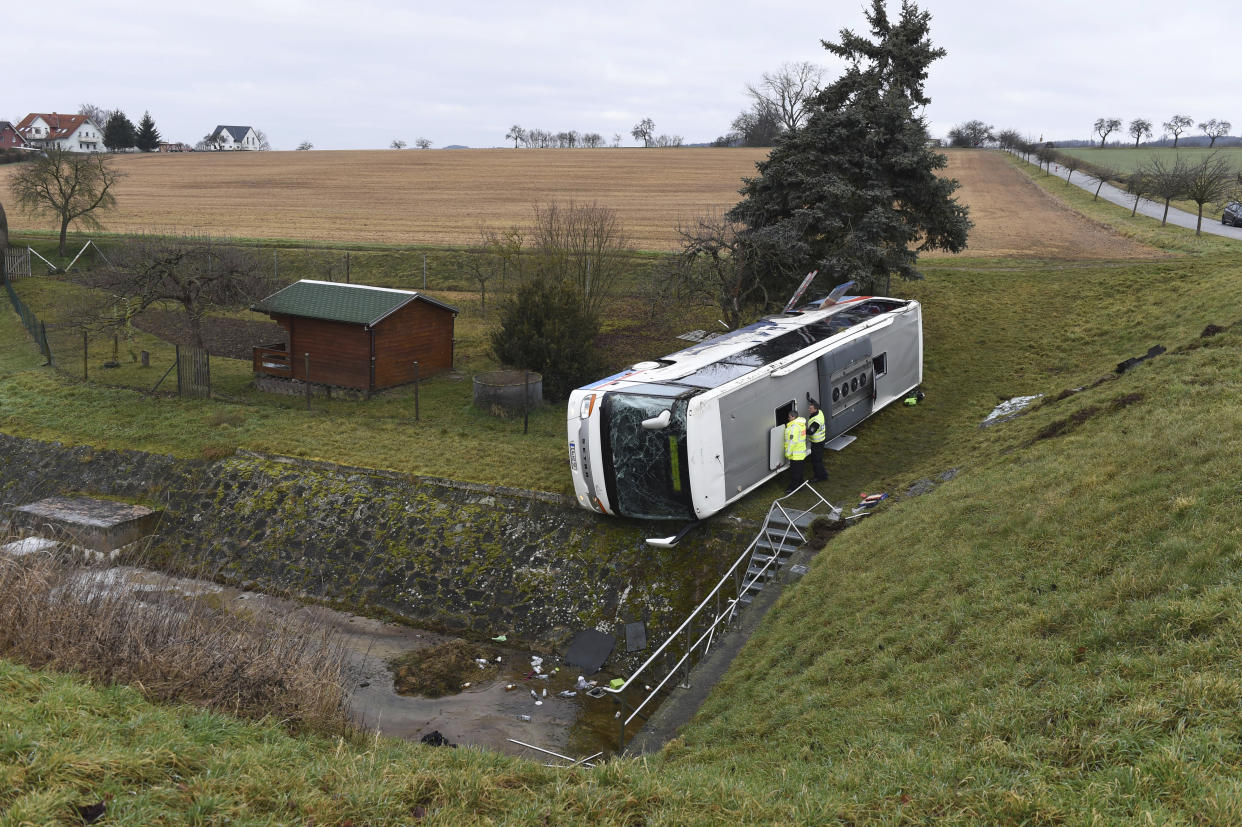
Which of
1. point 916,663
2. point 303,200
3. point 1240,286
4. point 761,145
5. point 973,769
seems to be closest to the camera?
point 973,769

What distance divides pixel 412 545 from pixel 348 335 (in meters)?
9.58

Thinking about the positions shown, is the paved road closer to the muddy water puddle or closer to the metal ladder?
the metal ladder

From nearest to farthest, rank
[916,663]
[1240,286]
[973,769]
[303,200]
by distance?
[973,769], [916,663], [1240,286], [303,200]

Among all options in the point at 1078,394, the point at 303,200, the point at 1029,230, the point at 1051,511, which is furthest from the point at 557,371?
the point at 303,200

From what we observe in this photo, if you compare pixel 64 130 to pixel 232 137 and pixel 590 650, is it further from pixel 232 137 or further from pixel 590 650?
pixel 590 650

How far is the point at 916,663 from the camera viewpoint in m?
8.47

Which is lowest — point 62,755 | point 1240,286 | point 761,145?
point 62,755

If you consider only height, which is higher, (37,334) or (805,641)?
(37,334)

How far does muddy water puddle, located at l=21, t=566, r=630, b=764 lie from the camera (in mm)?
11219

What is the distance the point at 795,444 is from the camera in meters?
14.9

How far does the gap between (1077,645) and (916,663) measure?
1.52 meters

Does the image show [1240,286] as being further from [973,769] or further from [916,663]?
[973,769]

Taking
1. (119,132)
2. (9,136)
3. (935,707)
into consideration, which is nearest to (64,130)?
(9,136)

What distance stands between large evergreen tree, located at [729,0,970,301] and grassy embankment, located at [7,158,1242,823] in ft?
35.2
